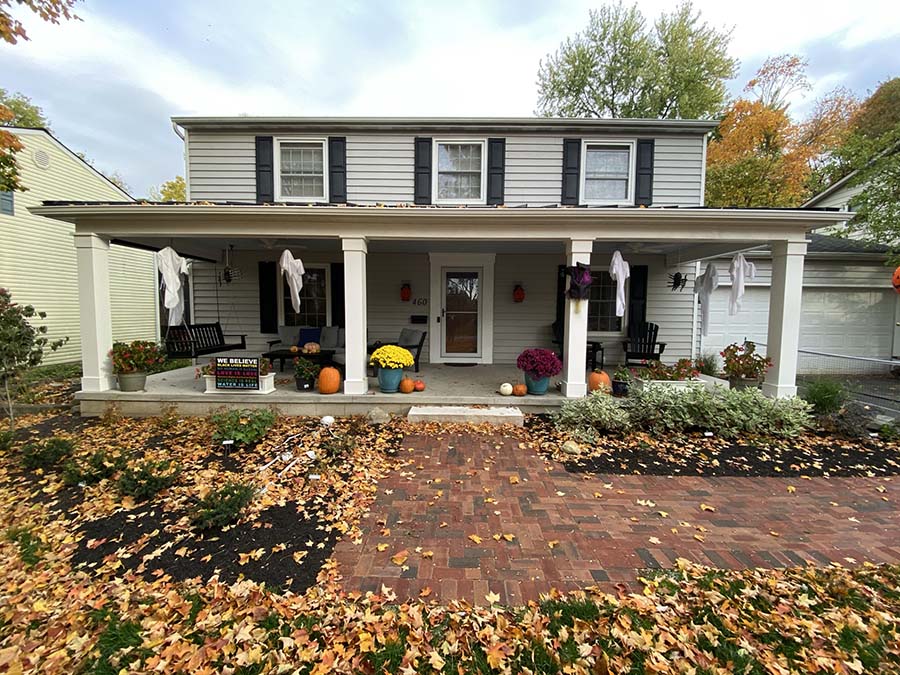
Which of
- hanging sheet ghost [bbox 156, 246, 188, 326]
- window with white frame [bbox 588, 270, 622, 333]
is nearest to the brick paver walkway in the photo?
hanging sheet ghost [bbox 156, 246, 188, 326]

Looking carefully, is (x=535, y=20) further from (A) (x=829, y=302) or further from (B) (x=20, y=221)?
(B) (x=20, y=221)

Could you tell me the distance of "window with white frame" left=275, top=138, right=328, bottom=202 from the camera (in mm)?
8031

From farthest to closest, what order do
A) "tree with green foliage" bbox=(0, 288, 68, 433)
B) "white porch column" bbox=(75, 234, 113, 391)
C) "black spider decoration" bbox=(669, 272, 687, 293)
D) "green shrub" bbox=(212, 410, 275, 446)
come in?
"black spider decoration" bbox=(669, 272, 687, 293) < "white porch column" bbox=(75, 234, 113, 391) < "tree with green foliage" bbox=(0, 288, 68, 433) < "green shrub" bbox=(212, 410, 275, 446)

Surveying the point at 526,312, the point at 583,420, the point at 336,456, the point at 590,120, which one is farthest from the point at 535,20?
the point at 336,456

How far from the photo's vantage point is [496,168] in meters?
7.93

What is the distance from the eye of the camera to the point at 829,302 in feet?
29.1

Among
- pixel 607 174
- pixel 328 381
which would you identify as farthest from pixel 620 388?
pixel 607 174

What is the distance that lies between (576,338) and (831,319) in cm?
756

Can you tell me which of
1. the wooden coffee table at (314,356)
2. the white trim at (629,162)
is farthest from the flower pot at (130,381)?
the white trim at (629,162)

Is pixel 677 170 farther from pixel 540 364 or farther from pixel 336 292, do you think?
pixel 336 292

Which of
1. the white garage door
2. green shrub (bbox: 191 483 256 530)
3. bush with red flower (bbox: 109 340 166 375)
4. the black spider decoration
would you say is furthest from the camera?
the white garage door

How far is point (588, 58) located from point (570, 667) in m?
19.8

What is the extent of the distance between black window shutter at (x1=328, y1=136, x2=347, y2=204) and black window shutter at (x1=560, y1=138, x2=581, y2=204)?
14.7ft

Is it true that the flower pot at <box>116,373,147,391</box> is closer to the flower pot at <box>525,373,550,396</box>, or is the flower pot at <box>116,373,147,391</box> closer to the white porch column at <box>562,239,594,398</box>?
the flower pot at <box>525,373,550,396</box>
